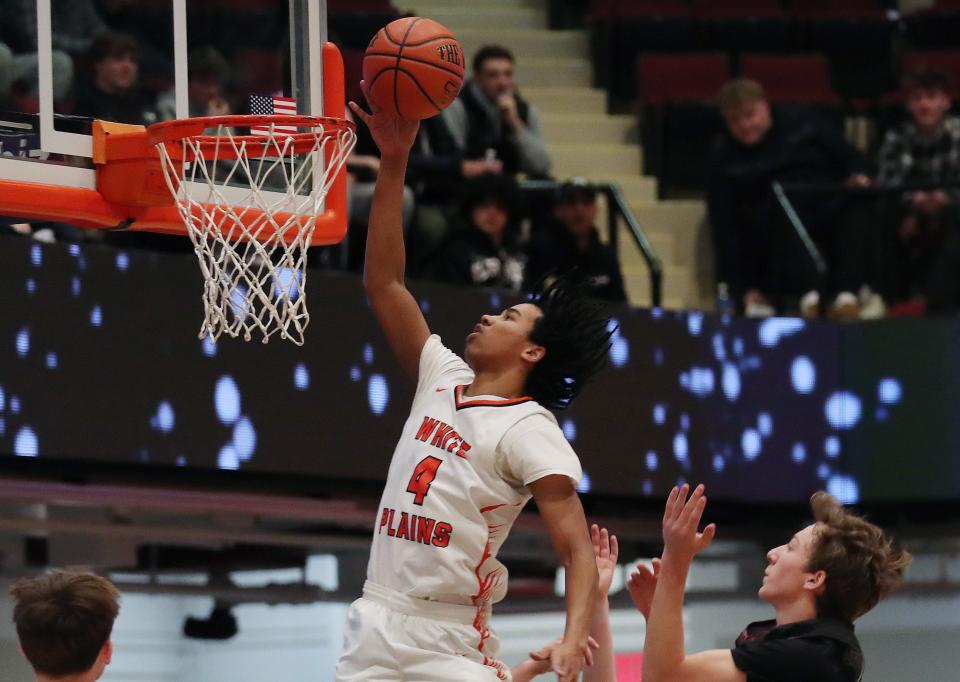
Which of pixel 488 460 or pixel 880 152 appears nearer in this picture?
pixel 488 460

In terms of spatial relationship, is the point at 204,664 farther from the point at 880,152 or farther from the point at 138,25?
the point at 880,152

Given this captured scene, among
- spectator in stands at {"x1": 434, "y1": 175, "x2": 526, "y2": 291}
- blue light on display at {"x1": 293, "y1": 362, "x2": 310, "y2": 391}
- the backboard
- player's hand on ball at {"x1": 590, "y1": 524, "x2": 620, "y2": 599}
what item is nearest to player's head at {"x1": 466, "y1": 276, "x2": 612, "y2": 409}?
player's hand on ball at {"x1": 590, "y1": 524, "x2": 620, "y2": 599}

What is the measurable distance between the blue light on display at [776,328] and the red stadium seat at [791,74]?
7.97 ft

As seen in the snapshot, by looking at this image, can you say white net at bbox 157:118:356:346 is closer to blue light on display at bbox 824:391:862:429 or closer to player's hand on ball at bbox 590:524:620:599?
player's hand on ball at bbox 590:524:620:599

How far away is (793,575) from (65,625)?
5.09 ft

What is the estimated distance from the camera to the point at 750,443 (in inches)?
352

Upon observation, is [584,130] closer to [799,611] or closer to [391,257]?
[391,257]

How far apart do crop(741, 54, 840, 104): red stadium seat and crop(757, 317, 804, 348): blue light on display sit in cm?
243

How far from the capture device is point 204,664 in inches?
243

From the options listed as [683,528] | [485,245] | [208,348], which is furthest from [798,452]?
[683,528]

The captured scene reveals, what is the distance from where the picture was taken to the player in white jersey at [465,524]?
3.78 metres

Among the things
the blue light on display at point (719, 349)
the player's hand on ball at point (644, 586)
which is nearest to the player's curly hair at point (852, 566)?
the player's hand on ball at point (644, 586)

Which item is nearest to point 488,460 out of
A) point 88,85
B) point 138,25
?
point 88,85

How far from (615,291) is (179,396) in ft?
8.46
